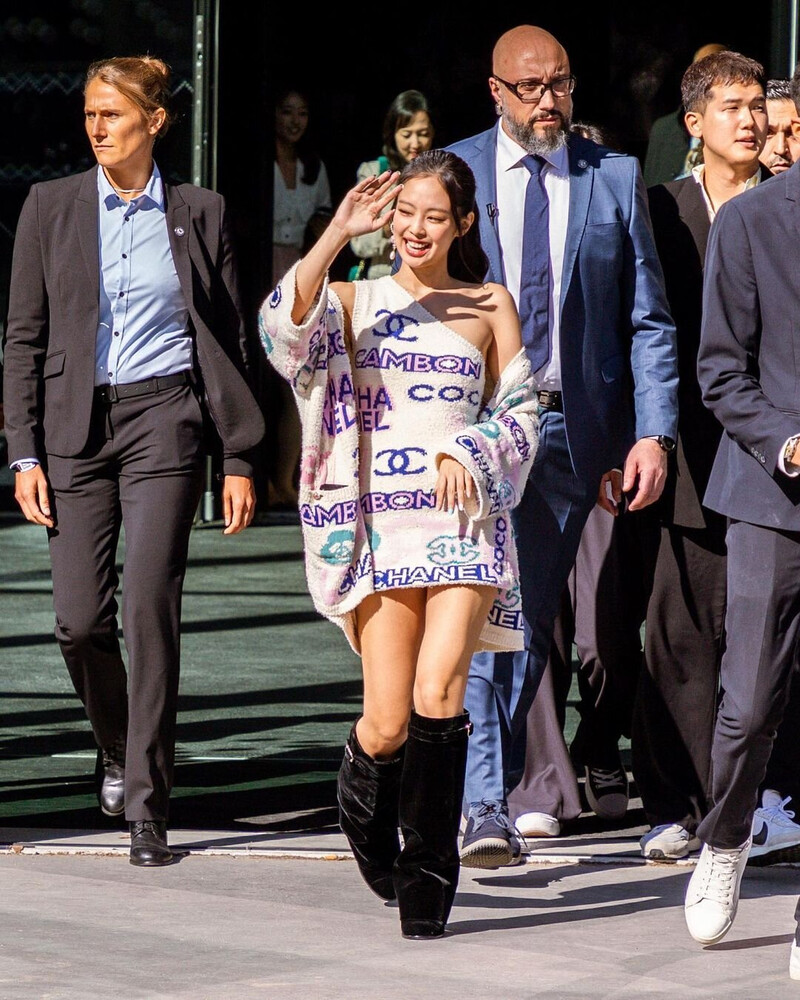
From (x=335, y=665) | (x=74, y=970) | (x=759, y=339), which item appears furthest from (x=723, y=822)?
(x=335, y=665)

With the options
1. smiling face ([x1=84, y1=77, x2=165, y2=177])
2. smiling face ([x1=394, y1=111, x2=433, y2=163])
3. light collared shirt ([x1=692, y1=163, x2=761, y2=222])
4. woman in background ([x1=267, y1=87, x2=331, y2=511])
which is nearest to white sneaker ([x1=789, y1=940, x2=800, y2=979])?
light collared shirt ([x1=692, y1=163, x2=761, y2=222])

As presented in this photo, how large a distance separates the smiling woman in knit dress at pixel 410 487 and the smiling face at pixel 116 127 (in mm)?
995

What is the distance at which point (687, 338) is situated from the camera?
244 inches

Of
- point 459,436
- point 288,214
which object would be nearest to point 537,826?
point 459,436

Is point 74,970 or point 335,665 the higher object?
point 74,970

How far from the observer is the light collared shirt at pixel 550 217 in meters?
5.97

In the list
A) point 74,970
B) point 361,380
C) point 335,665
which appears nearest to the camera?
point 74,970

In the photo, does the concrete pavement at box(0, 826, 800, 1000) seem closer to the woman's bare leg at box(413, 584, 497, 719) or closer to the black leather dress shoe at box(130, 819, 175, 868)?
the black leather dress shoe at box(130, 819, 175, 868)

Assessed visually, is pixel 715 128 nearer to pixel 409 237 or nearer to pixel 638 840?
pixel 409 237

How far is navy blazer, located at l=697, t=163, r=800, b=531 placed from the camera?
487 cm

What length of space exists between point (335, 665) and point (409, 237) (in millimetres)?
3871

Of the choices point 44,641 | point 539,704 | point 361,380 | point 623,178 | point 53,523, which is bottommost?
point 44,641

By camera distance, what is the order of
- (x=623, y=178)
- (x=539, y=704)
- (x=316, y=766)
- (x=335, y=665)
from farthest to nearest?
(x=335, y=665)
(x=316, y=766)
(x=539, y=704)
(x=623, y=178)

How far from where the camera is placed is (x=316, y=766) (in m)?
7.06
